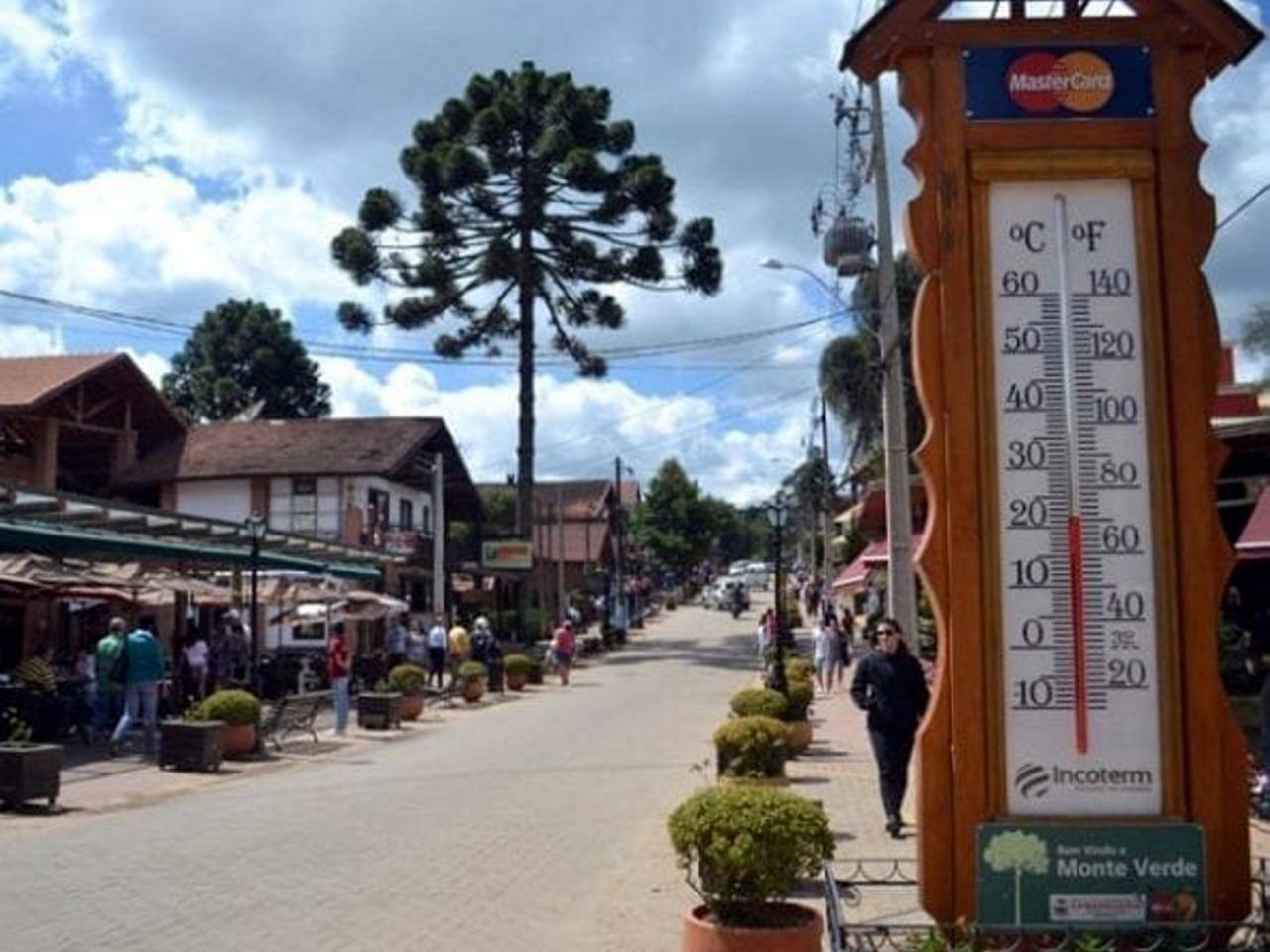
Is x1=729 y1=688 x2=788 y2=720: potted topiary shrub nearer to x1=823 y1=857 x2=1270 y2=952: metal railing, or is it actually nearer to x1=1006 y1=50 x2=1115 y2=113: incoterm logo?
x1=823 y1=857 x2=1270 y2=952: metal railing

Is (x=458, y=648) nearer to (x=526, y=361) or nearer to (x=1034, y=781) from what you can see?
(x=526, y=361)

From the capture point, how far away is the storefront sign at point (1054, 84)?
5.91 m

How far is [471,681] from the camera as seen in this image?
28531mm

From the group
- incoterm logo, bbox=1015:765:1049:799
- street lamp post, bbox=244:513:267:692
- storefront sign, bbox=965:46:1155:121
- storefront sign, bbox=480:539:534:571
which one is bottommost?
incoterm logo, bbox=1015:765:1049:799

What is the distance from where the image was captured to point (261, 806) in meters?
13.5

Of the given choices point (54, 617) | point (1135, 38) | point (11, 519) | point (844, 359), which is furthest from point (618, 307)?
point (1135, 38)

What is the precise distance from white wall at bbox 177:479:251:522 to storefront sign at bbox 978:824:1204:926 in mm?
39361

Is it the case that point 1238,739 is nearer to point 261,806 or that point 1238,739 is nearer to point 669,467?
point 261,806

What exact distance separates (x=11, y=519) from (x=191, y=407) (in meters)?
53.1

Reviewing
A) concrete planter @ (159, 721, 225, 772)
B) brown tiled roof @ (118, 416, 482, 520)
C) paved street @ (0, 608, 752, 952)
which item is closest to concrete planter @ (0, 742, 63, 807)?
paved street @ (0, 608, 752, 952)

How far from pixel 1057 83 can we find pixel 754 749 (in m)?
6.59

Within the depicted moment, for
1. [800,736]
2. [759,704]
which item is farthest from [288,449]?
[759,704]

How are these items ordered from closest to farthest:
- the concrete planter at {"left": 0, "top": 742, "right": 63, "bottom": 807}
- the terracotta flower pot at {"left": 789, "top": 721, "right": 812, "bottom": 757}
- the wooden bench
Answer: the concrete planter at {"left": 0, "top": 742, "right": 63, "bottom": 807}, the terracotta flower pot at {"left": 789, "top": 721, "right": 812, "bottom": 757}, the wooden bench

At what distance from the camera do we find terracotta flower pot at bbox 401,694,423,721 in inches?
947
